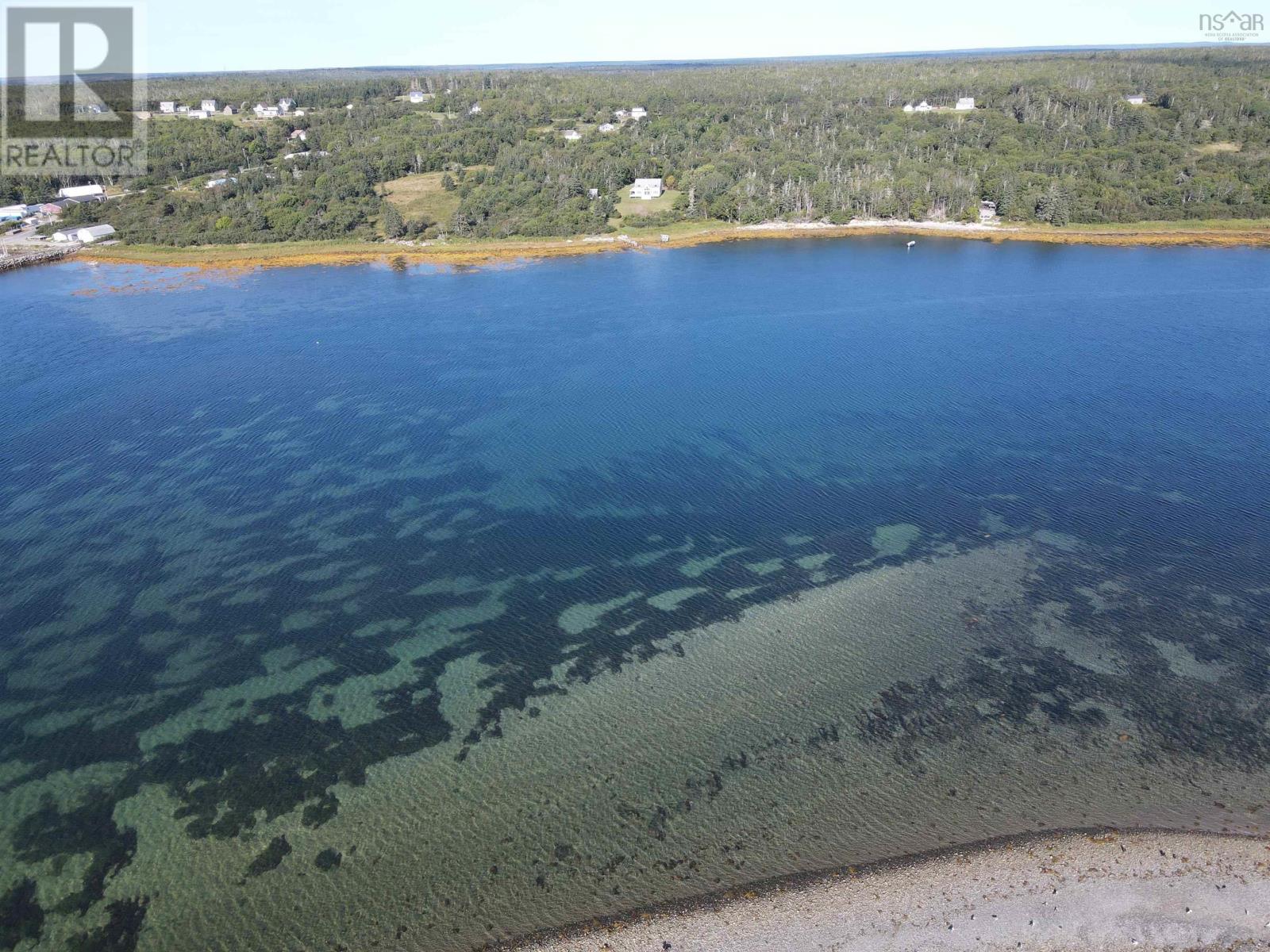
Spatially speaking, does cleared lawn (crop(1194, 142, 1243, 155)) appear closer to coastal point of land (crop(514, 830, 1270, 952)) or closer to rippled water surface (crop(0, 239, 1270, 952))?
rippled water surface (crop(0, 239, 1270, 952))

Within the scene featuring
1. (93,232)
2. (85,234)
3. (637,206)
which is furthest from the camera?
(637,206)

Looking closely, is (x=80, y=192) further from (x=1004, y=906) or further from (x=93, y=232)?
(x=1004, y=906)

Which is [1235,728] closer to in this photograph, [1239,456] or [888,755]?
[888,755]

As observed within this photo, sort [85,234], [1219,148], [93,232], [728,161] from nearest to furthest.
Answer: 1. [85,234]
2. [93,232]
3. [1219,148]
4. [728,161]

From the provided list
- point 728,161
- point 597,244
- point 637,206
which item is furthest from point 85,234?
point 728,161

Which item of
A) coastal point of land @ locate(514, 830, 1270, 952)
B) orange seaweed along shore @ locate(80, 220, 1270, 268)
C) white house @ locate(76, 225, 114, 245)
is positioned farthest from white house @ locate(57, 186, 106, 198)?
coastal point of land @ locate(514, 830, 1270, 952)

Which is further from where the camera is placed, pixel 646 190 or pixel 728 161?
pixel 728 161
